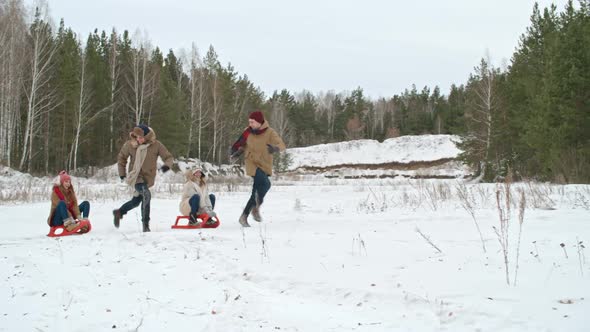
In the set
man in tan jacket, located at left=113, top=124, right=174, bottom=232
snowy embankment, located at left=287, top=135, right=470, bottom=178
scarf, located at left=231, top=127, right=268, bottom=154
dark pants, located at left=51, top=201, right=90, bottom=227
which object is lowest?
dark pants, located at left=51, top=201, right=90, bottom=227

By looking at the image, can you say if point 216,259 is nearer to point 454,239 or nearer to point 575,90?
point 454,239

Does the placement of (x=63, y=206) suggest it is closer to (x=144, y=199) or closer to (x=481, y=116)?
(x=144, y=199)

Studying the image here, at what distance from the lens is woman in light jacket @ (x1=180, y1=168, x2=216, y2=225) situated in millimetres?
6820

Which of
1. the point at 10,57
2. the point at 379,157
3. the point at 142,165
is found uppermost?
the point at 10,57

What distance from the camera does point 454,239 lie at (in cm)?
435

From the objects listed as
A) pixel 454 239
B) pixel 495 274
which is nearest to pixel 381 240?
pixel 454 239

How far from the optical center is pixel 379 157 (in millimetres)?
54969

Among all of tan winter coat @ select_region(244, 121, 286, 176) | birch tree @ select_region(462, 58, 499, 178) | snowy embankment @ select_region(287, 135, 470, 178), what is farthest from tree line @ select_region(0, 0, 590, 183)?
snowy embankment @ select_region(287, 135, 470, 178)

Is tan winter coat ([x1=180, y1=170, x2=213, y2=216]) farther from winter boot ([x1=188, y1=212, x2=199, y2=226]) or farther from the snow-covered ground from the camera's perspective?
the snow-covered ground

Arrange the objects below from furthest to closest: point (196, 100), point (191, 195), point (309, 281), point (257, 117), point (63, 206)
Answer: point (196, 100)
point (191, 195)
point (257, 117)
point (63, 206)
point (309, 281)

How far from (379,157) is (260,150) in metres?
49.8

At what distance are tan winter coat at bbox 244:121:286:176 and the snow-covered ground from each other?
1405 millimetres

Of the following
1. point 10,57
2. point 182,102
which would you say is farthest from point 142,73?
point 10,57

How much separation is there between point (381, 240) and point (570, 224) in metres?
2.29
